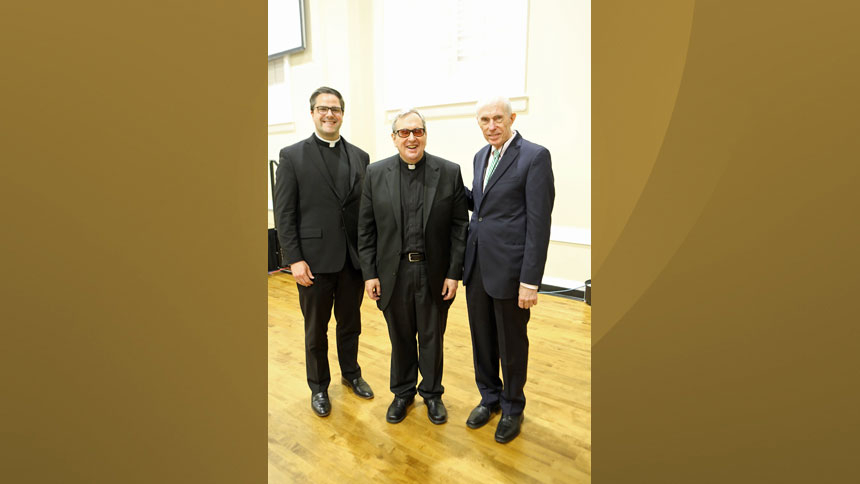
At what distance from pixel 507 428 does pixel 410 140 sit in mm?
1420

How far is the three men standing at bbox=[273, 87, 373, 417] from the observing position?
2297 mm

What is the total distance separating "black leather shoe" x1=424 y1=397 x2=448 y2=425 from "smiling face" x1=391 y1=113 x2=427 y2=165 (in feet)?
3.99

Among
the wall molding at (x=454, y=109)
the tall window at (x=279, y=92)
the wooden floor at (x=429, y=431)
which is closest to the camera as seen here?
the wooden floor at (x=429, y=431)

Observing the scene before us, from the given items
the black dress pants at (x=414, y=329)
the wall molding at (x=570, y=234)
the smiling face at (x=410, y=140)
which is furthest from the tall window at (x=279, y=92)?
the black dress pants at (x=414, y=329)

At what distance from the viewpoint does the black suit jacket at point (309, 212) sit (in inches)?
90.2

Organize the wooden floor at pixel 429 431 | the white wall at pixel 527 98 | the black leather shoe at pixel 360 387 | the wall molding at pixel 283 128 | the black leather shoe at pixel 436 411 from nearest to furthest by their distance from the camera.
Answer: the wooden floor at pixel 429 431
the black leather shoe at pixel 436 411
the black leather shoe at pixel 360 387
the white wall at pixel 527 98
the wall molding at pixel 283 128

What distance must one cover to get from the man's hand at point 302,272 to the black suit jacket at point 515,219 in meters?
0.87

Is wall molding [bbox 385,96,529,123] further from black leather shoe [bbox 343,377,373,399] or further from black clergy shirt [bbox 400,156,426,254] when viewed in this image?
black leather shoe [bbox 343,377,373,399]
